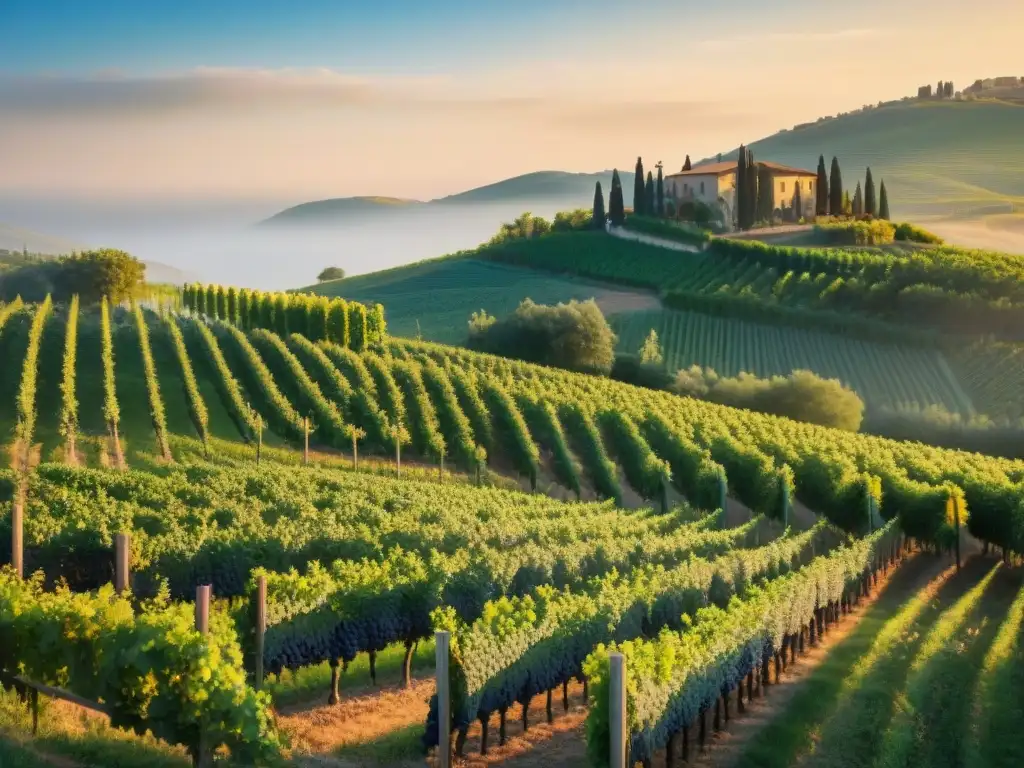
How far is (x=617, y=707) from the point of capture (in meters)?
14.3

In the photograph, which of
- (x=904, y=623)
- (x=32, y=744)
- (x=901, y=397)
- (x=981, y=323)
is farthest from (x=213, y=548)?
(x=981, y=323)

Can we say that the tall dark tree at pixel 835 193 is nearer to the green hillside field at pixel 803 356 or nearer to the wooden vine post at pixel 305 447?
the green hillside field at pixel 803 356

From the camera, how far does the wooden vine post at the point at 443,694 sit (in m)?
15.6

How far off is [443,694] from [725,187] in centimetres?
11396

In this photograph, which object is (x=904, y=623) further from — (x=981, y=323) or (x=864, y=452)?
(x=981, y=323)

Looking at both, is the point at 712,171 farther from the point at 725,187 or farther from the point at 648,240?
the point at 648,240

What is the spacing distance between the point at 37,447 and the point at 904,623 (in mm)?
29387

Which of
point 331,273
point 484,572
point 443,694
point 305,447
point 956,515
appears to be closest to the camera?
point 443,694

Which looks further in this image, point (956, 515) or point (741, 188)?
point (741, 188)

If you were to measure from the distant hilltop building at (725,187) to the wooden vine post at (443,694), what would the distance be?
111 meters

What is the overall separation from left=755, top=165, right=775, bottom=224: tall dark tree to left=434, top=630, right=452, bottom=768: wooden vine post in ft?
355

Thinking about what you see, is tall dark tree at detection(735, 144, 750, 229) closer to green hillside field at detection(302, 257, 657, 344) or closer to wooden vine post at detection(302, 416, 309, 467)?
green hillside field at detection(302, 257, 657, 344)

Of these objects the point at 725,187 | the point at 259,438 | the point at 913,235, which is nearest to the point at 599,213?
the point at 725,187

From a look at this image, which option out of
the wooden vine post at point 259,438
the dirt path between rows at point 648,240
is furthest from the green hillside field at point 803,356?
the wooden vine post at point 259,438
